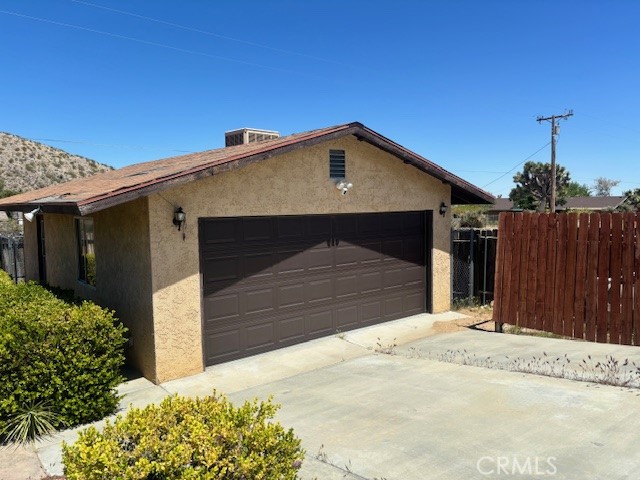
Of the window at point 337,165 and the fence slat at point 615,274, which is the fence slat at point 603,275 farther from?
the window at point 337,165

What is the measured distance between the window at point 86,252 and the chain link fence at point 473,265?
7.72 metres

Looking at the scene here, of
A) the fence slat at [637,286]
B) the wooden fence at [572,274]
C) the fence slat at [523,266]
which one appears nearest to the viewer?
the fence slat at [637,286]

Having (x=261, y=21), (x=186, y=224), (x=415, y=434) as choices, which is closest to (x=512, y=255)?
(x=415, y=434)

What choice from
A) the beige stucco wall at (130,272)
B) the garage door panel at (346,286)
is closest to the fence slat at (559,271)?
the garage door panel at (346,286)

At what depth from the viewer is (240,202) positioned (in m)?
7.83

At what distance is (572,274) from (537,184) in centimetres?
5474

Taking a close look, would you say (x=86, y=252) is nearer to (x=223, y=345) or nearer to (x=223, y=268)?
(x=223, y=268)

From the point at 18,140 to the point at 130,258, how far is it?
53.8 m

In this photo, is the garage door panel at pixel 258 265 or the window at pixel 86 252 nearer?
the garage door panel at pixel 258 265

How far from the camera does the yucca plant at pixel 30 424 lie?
16.9 ft

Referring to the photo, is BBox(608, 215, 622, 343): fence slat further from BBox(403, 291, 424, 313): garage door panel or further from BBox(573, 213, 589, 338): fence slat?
BBox(403, 291, 424, 313): garage door panel

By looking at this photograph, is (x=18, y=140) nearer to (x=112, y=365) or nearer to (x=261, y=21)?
(x=261, y=21)

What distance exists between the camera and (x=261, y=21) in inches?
728

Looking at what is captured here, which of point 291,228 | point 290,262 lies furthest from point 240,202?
point 290,262
